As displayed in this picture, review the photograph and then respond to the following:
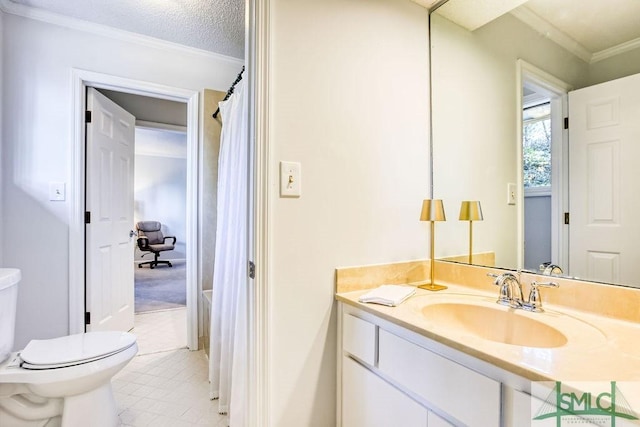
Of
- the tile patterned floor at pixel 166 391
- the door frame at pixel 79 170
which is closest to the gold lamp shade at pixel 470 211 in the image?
the tile patterned floor at pixel 166 391

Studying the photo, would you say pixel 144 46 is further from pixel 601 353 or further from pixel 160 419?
pixel 601 353

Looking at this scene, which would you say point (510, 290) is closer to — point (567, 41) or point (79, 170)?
point (567, 41)

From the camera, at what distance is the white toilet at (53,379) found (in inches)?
49.1

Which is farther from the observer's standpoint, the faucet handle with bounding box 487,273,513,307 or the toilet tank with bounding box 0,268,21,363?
the toilet tank with bounding box 0,268,21,363

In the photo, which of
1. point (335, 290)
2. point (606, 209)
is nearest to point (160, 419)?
point (335, 290)

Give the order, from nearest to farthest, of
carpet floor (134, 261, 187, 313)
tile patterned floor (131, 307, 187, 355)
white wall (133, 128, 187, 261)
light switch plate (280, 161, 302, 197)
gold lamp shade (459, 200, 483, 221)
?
light switch plate (280, 161, 302, 197)
gold lamp shade (459, 200, 483, 221)
tile patterned floor (131, 307, 187, 355)
carpet floor (134, 261, 187, 313)
white wall (133, 128, 187, 261)

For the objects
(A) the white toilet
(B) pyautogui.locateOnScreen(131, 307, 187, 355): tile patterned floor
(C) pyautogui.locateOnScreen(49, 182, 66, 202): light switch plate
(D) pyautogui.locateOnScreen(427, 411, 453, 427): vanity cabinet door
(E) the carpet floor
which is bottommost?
(B) pyautogui.locateOnScreen(131, 307, 187, 355): tile patterned floor

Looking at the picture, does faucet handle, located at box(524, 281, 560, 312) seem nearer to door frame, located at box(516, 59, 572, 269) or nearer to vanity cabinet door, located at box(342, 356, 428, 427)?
door frame, located at box(516, 59, 572, 269)

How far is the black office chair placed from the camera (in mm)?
5730

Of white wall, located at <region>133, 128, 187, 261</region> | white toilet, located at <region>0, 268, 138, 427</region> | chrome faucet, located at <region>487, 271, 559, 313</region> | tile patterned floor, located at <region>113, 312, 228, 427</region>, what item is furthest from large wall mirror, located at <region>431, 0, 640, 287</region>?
white wall, located at <region>133, 128, 187, 261</region>

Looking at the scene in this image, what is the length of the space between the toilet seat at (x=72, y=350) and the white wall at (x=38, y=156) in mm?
706

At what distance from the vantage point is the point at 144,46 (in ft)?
7.35

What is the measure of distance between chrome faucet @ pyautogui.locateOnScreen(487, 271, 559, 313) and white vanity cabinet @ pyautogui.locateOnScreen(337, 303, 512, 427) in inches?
16.1

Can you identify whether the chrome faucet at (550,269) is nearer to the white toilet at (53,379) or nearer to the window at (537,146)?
the window at (537,146)
